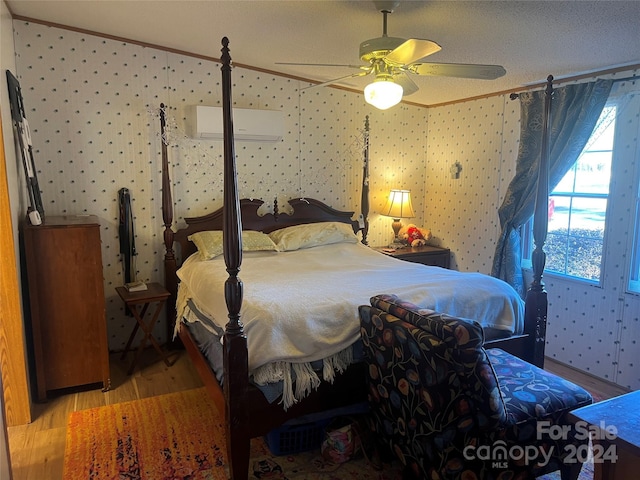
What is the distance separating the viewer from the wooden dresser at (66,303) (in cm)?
284

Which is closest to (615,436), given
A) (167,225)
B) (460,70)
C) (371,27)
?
(460,70)

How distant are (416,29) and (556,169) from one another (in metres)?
1.57

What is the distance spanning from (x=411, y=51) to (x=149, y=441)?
249cm

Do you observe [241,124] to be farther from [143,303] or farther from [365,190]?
[143,303]

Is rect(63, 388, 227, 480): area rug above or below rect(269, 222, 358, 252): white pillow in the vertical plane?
below

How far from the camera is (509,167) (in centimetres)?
397

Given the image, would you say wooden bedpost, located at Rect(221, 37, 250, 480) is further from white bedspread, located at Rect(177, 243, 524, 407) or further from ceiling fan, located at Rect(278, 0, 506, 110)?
ceiling fan, located at Rect(278, 0, 506, 110)

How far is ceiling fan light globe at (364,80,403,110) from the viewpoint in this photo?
2.40 metres

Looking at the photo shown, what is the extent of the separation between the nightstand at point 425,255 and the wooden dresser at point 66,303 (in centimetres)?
253

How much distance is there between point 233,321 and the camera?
6.70 feet

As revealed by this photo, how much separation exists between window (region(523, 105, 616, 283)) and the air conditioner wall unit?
7.86ft

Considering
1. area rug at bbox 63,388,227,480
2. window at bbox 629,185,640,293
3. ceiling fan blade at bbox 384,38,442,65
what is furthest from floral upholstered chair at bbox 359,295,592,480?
window at bbox 629,185,640,293

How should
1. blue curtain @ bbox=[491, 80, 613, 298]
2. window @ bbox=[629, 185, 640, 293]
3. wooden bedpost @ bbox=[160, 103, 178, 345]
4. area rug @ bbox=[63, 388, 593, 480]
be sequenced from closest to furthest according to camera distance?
area rug @ bbox=[63, 388, 593, 480] → window @ bbox=[629, 185, 640, 293] → blue curtain @ bbox=[491, 80, 613, 298] → wooden bedpost @ bbox=[160, 103, 178, 345]

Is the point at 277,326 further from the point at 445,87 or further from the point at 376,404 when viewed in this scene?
the point at 445,87
